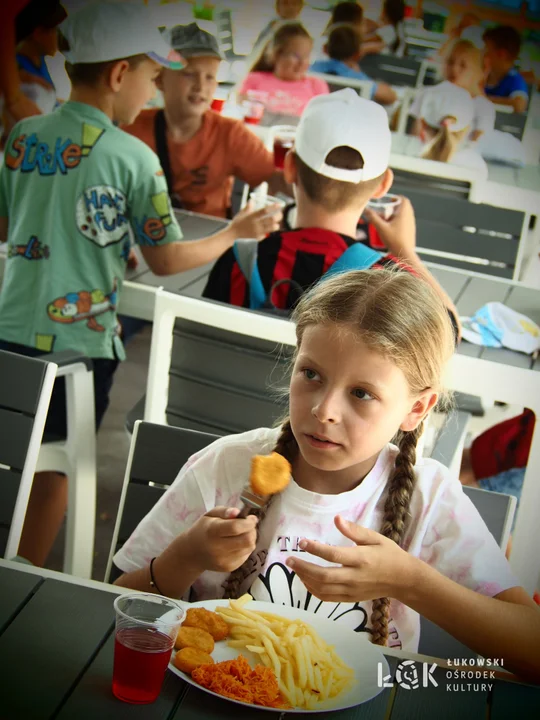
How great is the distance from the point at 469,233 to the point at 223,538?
1.89 metres

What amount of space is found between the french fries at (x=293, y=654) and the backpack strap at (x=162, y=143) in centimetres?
223

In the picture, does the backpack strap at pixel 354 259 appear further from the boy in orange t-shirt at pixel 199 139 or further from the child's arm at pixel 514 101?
the child's arm at pixel 514 101

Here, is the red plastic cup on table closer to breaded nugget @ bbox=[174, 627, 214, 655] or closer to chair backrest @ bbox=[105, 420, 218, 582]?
chair backrest @ bbox=[105, 420, 218, 582]

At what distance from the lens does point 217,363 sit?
1.52 m

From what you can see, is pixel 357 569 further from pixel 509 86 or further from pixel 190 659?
pixel 509 86

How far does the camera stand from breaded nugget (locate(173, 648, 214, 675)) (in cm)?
73

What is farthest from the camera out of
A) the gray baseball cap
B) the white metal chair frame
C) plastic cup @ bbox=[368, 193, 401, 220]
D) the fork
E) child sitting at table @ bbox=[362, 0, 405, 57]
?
child sitting at table @ bbox=[362, 0, 405, 57]

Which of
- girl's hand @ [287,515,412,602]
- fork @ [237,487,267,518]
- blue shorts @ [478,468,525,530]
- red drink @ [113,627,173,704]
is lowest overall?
blue shorts @ [478,468,525,530]

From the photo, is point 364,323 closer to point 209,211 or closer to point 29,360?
point 29,360

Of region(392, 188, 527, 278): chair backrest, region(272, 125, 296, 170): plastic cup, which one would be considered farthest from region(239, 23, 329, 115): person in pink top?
region(272, 125, 296, 170): plastic cup

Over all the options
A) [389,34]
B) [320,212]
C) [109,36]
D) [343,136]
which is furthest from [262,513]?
[389,34]

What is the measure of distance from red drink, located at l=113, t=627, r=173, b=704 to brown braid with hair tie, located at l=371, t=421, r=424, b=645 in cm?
32

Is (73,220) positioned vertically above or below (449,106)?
above

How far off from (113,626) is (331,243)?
37.3 inches
